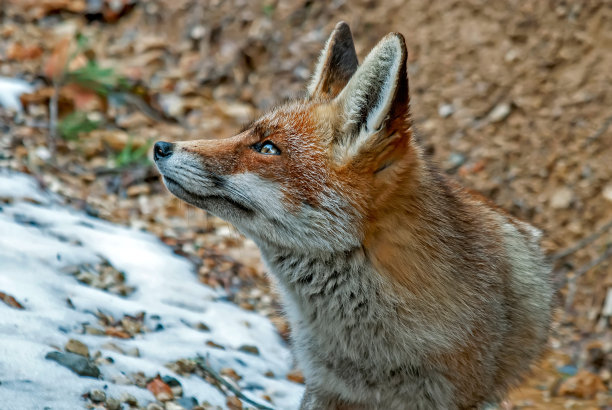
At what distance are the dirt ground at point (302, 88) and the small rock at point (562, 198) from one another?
0.06 feet

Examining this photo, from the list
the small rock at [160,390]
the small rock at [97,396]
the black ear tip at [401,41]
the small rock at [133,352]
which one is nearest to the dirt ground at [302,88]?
the small rock at [133,352]

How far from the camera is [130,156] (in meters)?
7.08

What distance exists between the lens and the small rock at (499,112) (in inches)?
273

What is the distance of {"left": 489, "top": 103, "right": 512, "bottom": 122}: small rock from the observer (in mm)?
6938

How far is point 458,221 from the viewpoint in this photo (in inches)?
146

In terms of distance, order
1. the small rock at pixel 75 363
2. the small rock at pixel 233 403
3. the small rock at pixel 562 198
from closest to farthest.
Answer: the small rock at pixel 75 363
the small rock at pixel 233 403
the small rock at pixel 562 198

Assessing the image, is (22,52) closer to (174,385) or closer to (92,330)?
(92,330)

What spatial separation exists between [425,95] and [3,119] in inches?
164

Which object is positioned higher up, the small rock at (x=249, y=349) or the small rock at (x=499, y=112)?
the small rock at (x=499, y=112)

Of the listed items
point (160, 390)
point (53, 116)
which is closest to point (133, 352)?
point (160, 390)

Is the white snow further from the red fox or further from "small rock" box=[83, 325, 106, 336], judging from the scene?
the red fox

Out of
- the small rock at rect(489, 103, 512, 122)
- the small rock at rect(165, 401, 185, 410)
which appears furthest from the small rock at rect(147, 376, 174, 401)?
the small rock at rect(489, 103, 512, 122)

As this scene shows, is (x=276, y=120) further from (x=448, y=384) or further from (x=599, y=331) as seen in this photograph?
(x=599, y=331)

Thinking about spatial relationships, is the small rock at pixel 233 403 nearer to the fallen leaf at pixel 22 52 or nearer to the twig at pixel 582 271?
the twig at pixel 582 271
